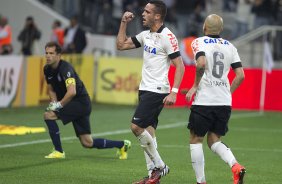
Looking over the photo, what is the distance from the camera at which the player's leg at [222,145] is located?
36.9 feet

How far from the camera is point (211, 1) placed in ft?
113

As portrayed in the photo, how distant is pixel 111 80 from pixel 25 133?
9.32 meters

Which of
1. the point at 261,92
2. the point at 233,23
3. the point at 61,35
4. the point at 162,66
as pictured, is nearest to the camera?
the point at 162,66

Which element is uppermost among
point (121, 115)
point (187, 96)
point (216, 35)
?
point (216, 35)

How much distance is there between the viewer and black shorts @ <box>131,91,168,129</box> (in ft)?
38.9

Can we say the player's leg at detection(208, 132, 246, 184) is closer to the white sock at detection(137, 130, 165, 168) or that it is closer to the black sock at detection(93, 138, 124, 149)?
the white sock at detection(137, 130, 165, 168)

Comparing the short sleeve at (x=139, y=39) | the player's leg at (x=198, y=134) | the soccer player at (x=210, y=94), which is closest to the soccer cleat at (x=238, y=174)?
the soccer player at (x=210, y=94)

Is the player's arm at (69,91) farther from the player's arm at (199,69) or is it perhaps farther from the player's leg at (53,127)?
the player's arm at (199,69)

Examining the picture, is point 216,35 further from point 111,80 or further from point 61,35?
point 61,35

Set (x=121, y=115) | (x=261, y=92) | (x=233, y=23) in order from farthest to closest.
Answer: (x=233, y=23)
(x=261, y=92)
(x=121, y=115)

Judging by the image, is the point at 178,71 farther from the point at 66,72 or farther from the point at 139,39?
the point at 66,72

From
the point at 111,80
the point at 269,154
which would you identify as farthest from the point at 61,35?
the point at 269,154

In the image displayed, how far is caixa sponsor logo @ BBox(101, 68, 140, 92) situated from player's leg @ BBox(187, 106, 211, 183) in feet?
52.2

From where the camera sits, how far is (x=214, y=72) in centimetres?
1138
